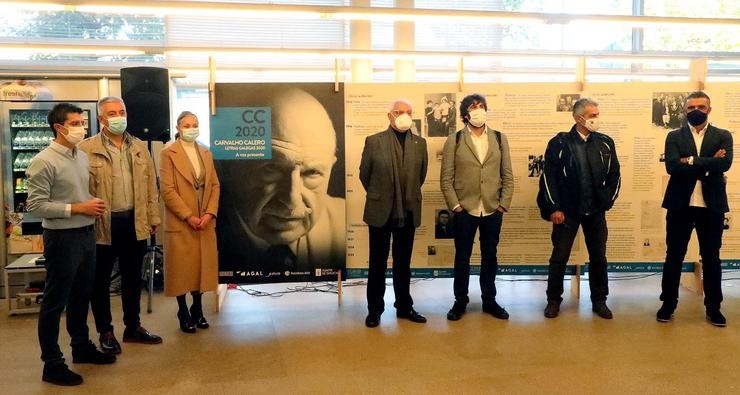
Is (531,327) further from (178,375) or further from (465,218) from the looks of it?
(178,375)

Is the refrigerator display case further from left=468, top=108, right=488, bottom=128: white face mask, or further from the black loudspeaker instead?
left=468, top=108, right=488, bottom=128: white face mask

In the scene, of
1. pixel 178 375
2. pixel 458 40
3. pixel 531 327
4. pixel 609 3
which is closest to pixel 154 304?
pixel 178 375

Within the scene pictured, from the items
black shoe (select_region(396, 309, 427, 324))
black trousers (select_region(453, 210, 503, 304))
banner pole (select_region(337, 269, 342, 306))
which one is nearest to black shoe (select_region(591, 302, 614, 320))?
black trousers (select_region(453, 210, 503, 304))

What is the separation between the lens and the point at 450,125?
533cm

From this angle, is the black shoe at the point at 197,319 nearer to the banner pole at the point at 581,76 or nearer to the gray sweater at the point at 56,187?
the gray sweater at the point at 56,187

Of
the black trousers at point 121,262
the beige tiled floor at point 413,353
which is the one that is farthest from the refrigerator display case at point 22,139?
the black trousers at point 121,262

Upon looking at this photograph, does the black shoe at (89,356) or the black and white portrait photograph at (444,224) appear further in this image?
the black and white portrait photograph at (444,224)

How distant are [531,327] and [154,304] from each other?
325cm

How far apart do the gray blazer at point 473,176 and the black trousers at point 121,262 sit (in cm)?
229

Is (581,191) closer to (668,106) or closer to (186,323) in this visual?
(668,106)

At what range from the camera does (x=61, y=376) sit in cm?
354

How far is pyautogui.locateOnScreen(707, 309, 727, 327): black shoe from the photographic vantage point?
4.63 m

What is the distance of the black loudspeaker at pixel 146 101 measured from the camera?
527cm

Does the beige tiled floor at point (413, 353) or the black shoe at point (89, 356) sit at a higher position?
the black shoe at point (89, 356)
